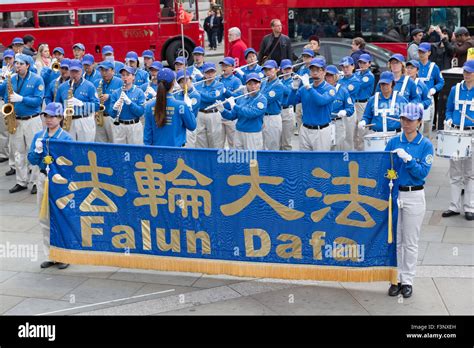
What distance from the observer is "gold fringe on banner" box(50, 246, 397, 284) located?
841cm

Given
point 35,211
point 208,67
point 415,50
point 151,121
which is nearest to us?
point 151,121

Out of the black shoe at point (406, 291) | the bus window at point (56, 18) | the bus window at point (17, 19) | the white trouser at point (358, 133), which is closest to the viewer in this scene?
the black shoe at point (406, 291)

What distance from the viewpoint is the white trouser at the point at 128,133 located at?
1267 cm

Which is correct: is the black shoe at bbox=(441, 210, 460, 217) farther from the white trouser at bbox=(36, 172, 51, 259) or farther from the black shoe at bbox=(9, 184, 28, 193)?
the black shoe at bbox=(9, 184, 28, 193)

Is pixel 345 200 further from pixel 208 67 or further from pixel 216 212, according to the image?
pixel 208 67

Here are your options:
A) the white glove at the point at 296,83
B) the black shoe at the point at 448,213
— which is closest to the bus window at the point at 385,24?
the white glove at the point at 296,83

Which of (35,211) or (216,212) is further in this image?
(35,211)

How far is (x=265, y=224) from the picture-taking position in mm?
→ 8562

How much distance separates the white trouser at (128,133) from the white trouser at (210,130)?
1.14m

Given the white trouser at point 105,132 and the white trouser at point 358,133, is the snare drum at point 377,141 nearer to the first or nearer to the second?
the white trouser at point 358,133

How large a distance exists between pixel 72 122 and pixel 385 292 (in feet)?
20.0

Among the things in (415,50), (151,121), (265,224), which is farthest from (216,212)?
(415,50)

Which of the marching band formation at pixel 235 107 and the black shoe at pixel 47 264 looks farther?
the marching band formation at pixel 235 107

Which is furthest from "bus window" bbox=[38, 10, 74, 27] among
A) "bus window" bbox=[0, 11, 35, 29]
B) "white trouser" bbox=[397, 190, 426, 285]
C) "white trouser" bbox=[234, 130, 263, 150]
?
"white trouser" bbox=[397, 190, 426, 285]
